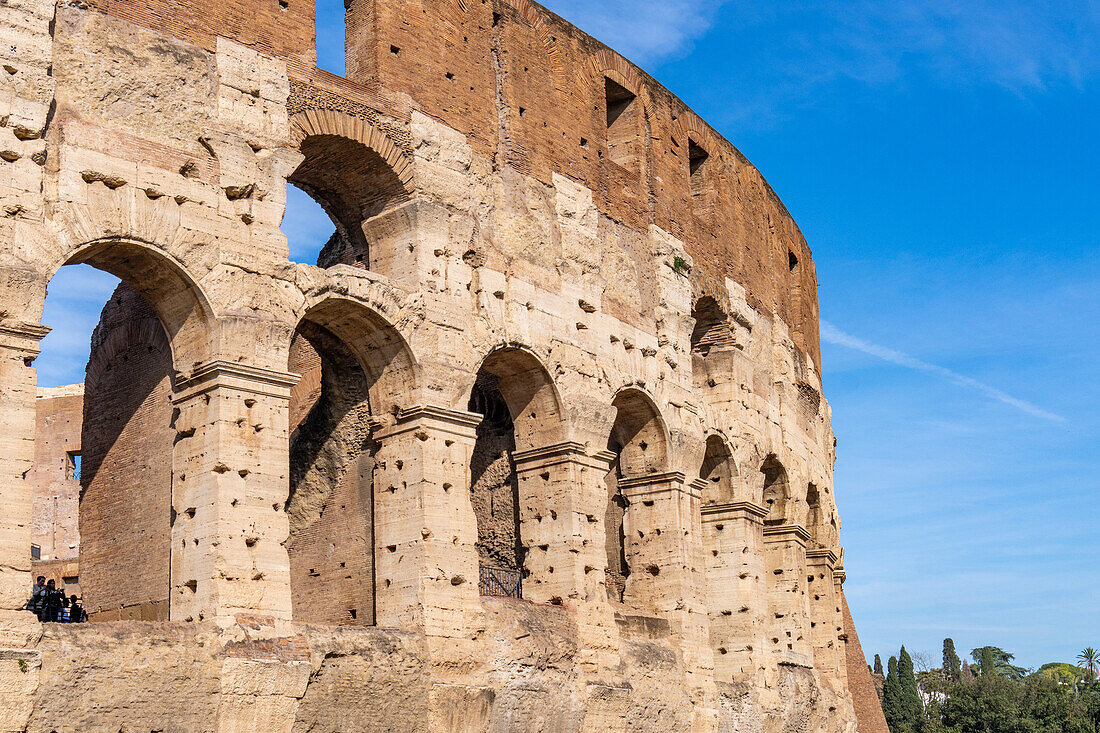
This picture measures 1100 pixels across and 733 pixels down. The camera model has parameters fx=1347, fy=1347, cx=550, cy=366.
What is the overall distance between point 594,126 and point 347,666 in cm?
733

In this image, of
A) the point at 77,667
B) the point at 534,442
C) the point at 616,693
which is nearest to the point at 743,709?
the point at 616,693

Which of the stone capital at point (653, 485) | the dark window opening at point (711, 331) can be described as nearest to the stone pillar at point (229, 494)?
the stone capital at point (653, 485)

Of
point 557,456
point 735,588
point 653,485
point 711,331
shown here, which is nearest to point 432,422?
point 557,456

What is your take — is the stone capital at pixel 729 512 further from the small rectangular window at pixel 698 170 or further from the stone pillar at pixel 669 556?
the small rectangular window at pixel 698 170

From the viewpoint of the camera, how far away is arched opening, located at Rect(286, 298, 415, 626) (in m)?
12.3

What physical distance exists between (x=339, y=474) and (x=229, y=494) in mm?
3268

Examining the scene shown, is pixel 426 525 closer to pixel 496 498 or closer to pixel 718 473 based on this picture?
pixel 496 498

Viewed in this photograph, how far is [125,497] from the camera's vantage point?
12.6 meters

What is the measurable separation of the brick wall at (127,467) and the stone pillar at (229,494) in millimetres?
1399

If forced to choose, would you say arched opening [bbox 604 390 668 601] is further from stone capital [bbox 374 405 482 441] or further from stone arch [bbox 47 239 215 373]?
stone arch [bbox 47 239 215 373]

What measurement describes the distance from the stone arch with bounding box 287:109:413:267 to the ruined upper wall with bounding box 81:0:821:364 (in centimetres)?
17

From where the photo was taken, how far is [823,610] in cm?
2138

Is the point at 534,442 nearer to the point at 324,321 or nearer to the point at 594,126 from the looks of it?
the point at 324,321

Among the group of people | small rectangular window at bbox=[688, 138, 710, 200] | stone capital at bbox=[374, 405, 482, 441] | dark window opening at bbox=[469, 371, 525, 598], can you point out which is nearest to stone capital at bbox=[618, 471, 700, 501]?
dark window opening at bbox=[469, 371, 525, 598]
